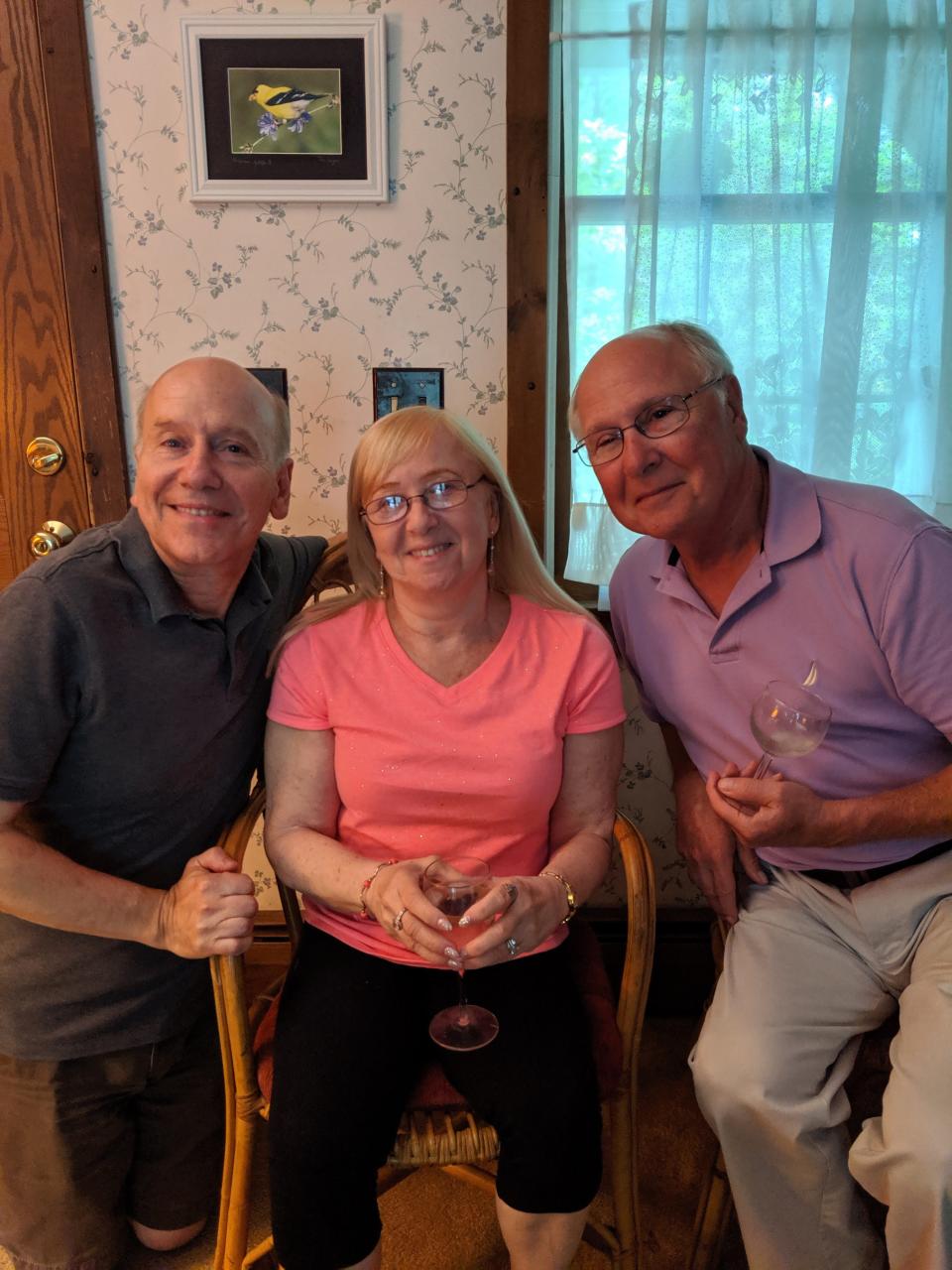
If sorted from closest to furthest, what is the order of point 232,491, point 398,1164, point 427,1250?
point 398,1164 < point 232,491 < point 427,1250

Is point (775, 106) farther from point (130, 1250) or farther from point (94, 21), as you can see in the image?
point (130, 1250)

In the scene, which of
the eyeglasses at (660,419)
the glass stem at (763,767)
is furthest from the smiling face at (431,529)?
the glass stem at (763,767)

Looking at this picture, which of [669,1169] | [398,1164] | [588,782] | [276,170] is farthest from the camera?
[276,170]

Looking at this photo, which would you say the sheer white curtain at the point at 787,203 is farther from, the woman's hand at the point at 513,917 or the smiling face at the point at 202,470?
the woman's hand at the point at 513,917

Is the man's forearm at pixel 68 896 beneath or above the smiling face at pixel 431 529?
beneath

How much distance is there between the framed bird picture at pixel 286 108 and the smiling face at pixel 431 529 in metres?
0.91

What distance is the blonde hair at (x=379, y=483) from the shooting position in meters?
1.48

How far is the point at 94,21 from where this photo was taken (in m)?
1.96

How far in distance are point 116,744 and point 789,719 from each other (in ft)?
3.50

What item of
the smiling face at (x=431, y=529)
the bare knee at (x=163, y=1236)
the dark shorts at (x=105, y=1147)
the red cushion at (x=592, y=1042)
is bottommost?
the bare knee at (x=163, y=1236)

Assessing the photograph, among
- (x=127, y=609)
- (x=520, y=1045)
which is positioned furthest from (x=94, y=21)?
(x=520, y=1045)

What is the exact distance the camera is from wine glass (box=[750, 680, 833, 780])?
1.27 meters

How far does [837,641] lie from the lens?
4.84 feet

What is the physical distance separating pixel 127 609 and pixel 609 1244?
4.37ft
